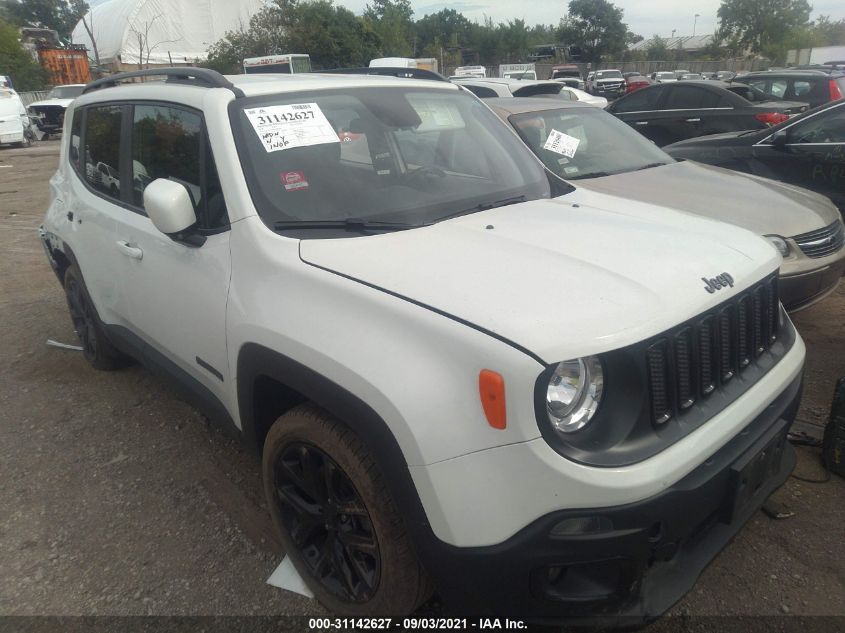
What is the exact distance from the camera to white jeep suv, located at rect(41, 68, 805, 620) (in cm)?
166

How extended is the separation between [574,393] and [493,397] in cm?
26

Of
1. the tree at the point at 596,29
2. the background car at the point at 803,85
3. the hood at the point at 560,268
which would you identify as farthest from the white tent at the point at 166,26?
the hood at the point at 560,268

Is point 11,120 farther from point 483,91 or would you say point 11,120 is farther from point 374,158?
point 374,158

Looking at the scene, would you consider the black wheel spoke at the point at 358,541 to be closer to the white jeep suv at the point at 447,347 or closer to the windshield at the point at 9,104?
the white jeep suv at the point at 447,347

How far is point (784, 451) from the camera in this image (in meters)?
2.31

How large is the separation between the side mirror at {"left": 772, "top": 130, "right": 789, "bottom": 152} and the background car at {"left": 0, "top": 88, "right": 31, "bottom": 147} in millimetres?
22210

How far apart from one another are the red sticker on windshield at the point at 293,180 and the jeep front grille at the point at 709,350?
4.61 ft

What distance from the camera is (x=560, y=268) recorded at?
6.50ft

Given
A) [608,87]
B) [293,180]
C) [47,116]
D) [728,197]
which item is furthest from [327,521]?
[608,87]

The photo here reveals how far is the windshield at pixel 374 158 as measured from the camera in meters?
2.42

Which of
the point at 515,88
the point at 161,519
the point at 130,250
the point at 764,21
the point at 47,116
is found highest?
the point at 764,21

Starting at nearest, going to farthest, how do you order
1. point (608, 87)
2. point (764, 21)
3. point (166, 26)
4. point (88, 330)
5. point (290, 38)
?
point (88, 330)
point (608, 87)
point (290, 38)
point (166, 26)
point (764, 21)

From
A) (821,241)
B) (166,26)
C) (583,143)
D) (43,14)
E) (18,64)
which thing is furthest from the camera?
(43,14)

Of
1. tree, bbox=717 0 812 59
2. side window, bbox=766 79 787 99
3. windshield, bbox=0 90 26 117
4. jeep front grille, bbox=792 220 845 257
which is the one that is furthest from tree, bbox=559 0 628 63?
jeep front grille, bbox=792 220 845 257
